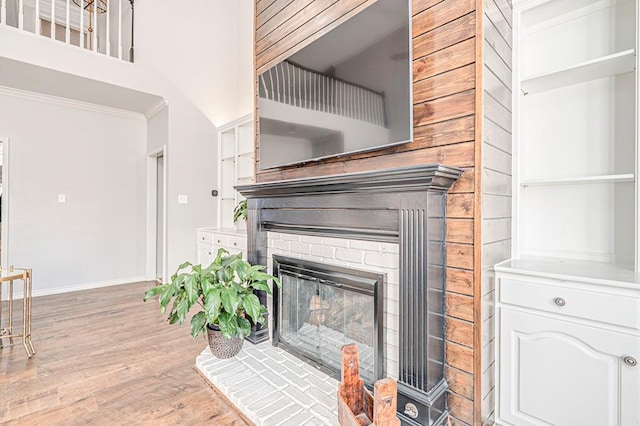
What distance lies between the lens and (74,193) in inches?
170

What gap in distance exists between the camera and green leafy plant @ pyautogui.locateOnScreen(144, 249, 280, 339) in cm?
190

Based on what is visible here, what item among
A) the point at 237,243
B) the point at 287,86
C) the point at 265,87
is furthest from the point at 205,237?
the point at 287,86

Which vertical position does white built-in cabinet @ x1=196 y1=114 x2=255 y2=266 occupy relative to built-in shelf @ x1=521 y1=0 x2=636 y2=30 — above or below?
below

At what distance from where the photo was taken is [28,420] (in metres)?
1.66

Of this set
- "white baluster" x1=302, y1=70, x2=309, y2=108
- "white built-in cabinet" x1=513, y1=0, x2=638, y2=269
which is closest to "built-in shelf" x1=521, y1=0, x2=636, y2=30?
"white built-in cabinet" x1=513, y1=0, x2=638, y2=269

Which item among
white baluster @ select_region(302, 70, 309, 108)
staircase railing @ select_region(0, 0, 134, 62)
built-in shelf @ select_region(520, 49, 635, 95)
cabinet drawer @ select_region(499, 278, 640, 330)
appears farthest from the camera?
staircase railing @ select_region(0, 0, 134, 62)

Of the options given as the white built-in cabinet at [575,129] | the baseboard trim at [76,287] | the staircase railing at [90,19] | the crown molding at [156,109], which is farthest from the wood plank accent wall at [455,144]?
the baseboard trim at [76,287]

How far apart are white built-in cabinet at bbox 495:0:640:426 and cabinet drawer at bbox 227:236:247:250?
94.8 inches

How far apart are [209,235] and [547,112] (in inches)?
138

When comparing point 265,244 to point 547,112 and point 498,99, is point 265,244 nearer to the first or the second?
point 498,99

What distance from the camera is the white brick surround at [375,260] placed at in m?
1.65

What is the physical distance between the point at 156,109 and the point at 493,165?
4.36 meters

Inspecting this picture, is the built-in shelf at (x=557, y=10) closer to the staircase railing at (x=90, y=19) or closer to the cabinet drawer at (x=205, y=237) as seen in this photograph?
the cabinet drawer at (x=205, y=237)

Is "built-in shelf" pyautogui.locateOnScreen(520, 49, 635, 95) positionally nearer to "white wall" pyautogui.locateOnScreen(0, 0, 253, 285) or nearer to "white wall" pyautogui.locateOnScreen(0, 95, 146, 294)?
"white wall" pyautogui.locateOnScreen(0, 0, 253, 285)
